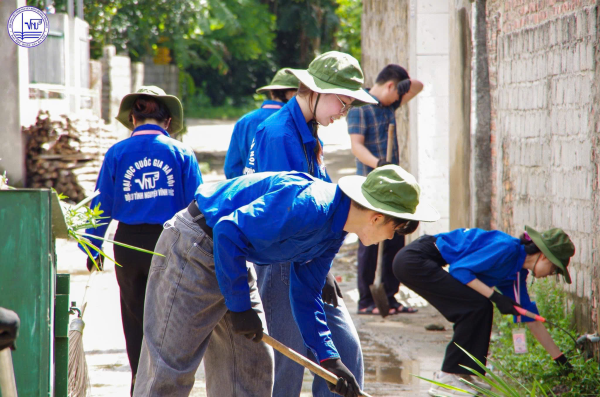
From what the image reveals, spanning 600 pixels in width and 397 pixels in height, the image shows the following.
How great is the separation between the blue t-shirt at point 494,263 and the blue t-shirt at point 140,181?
1781 mm

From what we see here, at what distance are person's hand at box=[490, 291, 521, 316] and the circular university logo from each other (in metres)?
5.56

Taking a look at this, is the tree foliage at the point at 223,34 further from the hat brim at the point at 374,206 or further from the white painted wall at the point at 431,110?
the hat brim at the point at 374,206

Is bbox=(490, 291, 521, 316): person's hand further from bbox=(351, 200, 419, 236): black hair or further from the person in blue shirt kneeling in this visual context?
bbox=(351, 200, 419, 236): black hair

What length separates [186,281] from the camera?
2.96m

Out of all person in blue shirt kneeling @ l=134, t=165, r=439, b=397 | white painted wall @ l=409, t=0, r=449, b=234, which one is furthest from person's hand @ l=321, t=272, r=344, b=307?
white painted wall @ l=409, t=0, r=449, b=234

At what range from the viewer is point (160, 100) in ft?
13.5

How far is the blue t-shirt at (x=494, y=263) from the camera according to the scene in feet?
14.1

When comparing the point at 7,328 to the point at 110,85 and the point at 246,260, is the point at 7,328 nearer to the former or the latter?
the point at 246,260

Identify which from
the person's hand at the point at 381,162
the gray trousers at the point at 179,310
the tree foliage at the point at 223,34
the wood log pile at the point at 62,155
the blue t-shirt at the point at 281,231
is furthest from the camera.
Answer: the tree foliage at the point at 223,34

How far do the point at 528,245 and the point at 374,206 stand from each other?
2.04 m

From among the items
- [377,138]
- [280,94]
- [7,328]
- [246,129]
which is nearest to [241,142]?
[246,129]

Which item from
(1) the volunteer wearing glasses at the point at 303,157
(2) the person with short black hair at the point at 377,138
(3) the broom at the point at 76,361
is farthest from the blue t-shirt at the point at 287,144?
(2) the person with short black hair at the point at 377,138

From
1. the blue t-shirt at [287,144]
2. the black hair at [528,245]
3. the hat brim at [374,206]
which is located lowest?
the black hair at [528,245]

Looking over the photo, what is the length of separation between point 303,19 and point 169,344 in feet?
79.2
